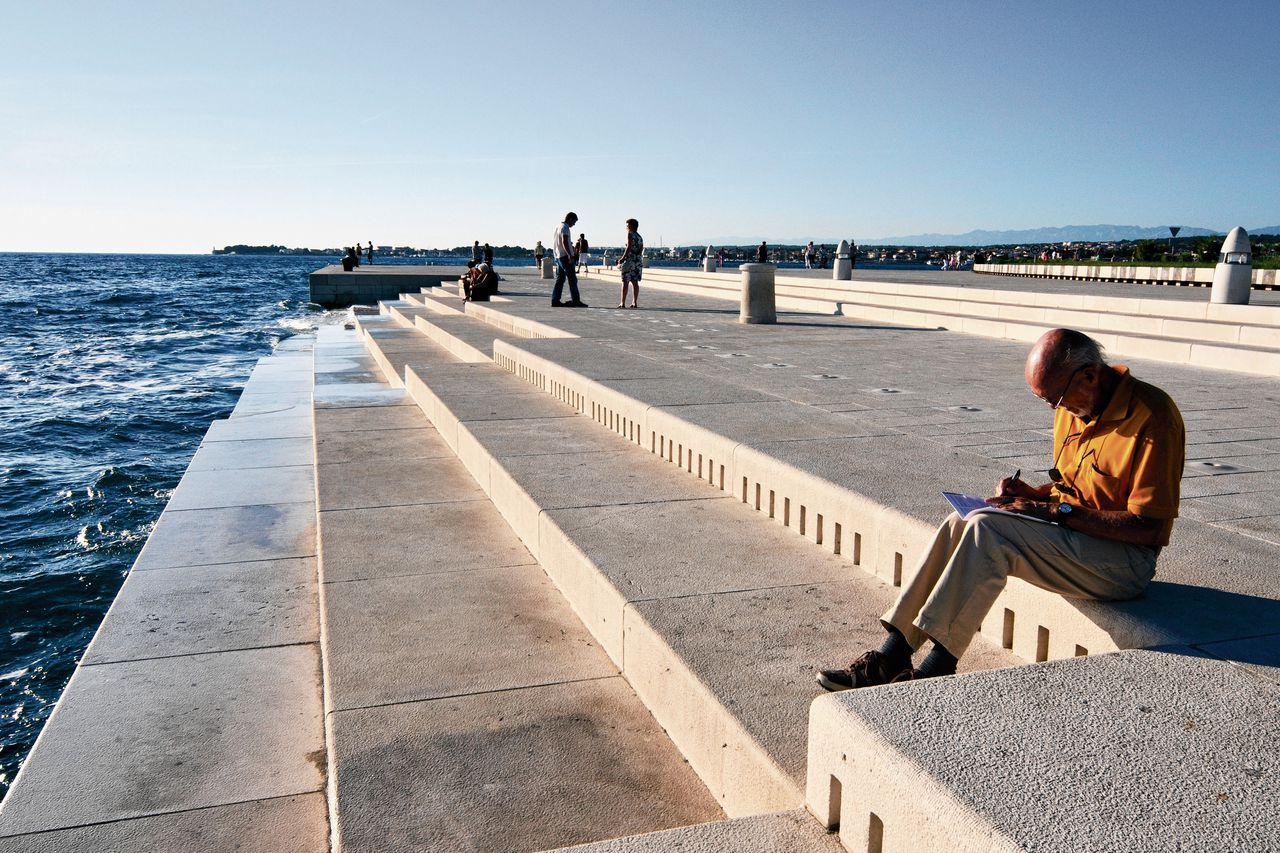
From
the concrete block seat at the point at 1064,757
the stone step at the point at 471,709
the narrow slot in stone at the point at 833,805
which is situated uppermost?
the concrete block seat at the point at 1064,757

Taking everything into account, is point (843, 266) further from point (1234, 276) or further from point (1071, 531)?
point (1071, 531)

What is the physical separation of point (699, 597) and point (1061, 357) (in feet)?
5.91

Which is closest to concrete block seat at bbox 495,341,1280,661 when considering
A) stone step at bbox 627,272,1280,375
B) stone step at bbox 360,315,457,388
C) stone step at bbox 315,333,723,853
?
stone step at bbox 315,333,723,853

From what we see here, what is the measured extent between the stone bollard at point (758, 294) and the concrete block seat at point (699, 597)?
9074 millimetres

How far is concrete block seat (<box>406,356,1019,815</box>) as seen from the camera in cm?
322

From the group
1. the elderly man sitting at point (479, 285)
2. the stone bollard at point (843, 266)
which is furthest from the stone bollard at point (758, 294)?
the stone bollard at point (843, 266)

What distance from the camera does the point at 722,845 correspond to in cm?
253

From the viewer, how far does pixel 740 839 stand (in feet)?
8.46

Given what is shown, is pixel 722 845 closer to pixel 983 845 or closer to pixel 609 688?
pixel 983 845

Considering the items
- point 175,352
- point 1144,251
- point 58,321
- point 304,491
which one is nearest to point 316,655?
point 304,491

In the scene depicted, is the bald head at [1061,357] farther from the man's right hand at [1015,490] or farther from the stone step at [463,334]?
the stone step at [463,334]

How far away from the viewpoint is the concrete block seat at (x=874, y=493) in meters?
3.24

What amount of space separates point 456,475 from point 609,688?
4006 mm

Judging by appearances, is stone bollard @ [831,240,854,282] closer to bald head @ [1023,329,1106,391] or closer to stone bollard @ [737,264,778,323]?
stone bollard @ [737,264,778,323]
